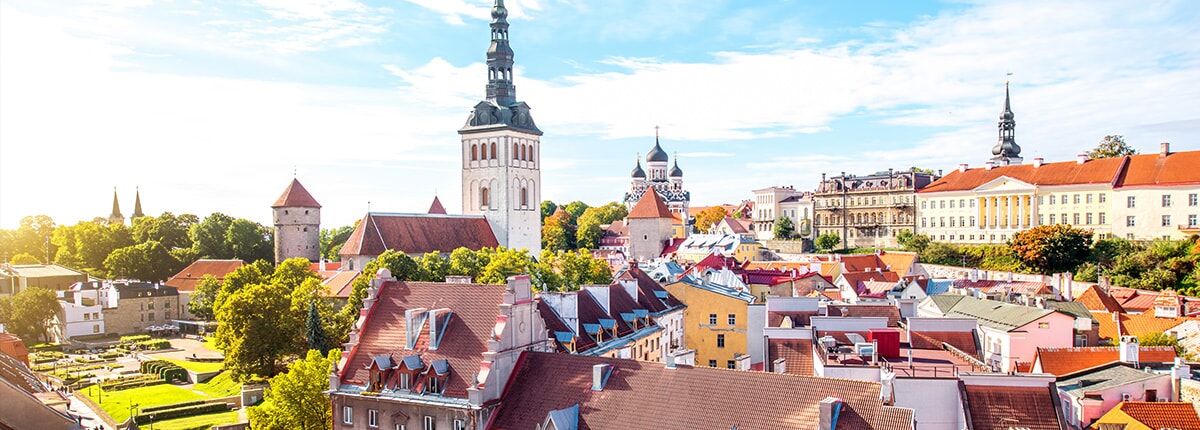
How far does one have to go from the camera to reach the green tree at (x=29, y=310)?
255 ft

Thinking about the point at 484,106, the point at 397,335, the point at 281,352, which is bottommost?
the point at 281,352

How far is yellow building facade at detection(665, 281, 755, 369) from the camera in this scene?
45750 millimetres

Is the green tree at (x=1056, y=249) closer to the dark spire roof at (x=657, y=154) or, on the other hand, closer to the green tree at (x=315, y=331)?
the green tree at (x=315, y=331)

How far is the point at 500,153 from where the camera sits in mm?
80125

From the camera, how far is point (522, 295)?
28.1 metres

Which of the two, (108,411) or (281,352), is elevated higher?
(281,352)


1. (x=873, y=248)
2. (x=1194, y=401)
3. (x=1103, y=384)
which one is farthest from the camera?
(x=873, y=248)

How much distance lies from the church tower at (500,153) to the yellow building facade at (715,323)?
115 ft

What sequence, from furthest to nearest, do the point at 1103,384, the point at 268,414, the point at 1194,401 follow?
1. the point at 268,414
2. the point at 1103,384
3. the point at 1194,401

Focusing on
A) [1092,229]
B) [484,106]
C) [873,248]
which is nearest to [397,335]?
[484,106]

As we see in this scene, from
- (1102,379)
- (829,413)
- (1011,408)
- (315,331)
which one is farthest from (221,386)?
(1102,379)

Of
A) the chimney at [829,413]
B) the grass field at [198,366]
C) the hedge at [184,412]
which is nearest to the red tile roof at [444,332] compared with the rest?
the chimney at [829,413]

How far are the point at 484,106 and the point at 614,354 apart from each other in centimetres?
4695

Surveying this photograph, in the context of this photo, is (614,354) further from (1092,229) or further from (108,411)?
(1092,229)
